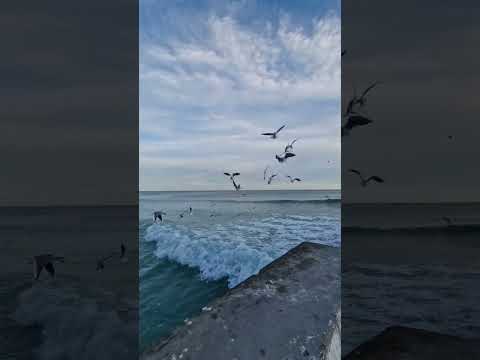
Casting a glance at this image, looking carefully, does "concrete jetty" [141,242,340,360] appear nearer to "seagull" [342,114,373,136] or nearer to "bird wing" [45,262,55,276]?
"seagull" [342,114,373,136]

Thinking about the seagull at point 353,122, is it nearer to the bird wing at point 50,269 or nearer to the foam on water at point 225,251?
the foam on water at point 225,251

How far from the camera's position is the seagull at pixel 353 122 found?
2789mm

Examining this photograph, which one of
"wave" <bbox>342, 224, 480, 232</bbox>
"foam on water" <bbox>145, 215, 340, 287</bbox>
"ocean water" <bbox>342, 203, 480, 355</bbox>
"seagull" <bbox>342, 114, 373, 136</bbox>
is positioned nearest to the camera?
"seagull" <bbox>342, 114, 373, 136</bbox>

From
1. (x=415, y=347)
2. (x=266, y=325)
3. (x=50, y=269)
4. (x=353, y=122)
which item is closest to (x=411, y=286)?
(x=415, y=347)

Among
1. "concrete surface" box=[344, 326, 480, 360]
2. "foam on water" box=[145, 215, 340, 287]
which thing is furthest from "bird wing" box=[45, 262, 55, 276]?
"concrete surface" box=[344, 326, 480, 360]

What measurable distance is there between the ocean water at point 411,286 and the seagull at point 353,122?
256 centimetres

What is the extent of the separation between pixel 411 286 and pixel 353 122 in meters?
6.82

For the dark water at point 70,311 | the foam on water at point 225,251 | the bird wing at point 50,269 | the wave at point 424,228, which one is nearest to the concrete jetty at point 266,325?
the dark water at point 70,311

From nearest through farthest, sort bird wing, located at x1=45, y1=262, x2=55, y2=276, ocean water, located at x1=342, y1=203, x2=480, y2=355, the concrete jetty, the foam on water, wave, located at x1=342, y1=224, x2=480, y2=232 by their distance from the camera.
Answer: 1. the concrete jetty
2. bird wing, located at x1=45, y1=262, x2=55, y2=276
3. ocean water, located at x1=342, y1=203, x2=480, y2=355
4. the foam on water
5. wave, located at x1=342, y1=224, x2=480, y2=232

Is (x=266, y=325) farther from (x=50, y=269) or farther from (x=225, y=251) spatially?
(x=225, y=251)

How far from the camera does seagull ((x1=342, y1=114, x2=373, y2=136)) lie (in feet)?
9.15

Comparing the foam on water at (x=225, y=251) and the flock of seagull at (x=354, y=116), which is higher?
the flock of seagull at (x=354, y=116)

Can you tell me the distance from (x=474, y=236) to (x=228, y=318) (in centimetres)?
2096

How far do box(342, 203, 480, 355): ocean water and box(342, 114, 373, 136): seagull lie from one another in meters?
2.56
